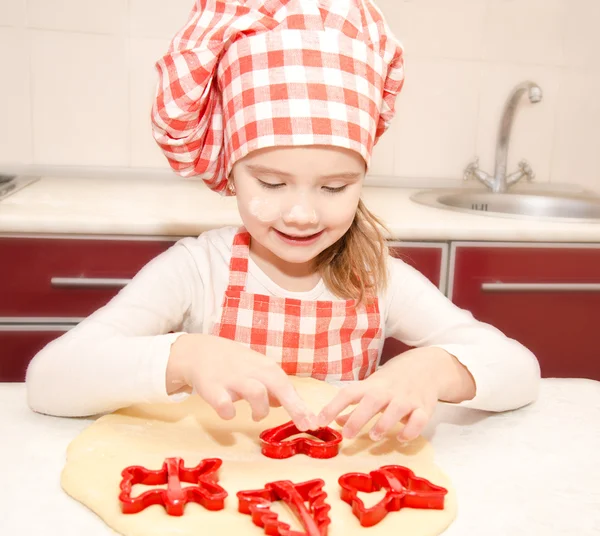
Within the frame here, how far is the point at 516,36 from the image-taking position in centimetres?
217

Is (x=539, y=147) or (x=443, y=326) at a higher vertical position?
(x=539, y=147)

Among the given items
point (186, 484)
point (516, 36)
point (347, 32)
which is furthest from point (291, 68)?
point (516, 36)

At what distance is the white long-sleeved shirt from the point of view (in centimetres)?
76

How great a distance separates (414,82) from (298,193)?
1.43m

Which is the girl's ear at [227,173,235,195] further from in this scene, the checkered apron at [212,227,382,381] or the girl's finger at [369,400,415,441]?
the girl's finger at [369,400,415,441]

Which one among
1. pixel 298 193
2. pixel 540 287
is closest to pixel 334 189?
pixel 298 193

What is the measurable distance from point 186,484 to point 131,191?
1325 mm

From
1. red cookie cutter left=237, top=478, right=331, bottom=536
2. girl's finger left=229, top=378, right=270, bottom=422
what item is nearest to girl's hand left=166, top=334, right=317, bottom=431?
girl's finger left=229, top=378, right=270, bottom=422

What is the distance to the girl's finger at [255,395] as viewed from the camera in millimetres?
689

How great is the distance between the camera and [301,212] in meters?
0.82

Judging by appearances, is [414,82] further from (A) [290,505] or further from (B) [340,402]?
(A) [290,505]

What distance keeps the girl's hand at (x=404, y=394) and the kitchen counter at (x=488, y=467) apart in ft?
0.11

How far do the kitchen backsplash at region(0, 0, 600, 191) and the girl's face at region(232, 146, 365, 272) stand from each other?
122cm

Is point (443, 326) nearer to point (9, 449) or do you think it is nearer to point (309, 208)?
point (309, 208)
